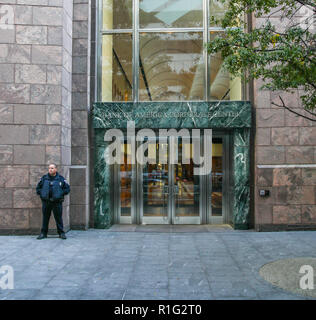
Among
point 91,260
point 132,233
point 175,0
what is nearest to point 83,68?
point 175,0

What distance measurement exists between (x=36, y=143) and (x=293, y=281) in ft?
22.6

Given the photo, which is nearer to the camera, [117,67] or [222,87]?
[222,87]

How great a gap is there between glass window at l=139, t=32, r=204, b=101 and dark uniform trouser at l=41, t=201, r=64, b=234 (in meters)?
4.18

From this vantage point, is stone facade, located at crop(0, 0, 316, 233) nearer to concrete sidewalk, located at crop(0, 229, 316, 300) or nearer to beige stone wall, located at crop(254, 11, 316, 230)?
beige stone wall, located at crop(254, 11, 316, 230)

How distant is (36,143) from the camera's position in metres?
8.30

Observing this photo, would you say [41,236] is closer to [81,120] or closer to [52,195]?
[52,195]

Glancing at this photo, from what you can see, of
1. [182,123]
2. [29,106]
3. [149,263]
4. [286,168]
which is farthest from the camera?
[182,123]

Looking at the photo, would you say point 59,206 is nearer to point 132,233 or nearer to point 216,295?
point 132,233

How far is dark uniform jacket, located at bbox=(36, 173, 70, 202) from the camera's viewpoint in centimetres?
773

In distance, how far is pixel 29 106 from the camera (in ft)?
27.2

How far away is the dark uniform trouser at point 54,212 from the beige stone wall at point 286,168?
18.0 ft

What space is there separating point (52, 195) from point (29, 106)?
2.55 metres

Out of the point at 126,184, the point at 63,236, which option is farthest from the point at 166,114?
the point at 63,236

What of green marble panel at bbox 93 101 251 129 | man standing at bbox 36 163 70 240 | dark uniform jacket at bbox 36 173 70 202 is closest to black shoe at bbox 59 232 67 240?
man standing at bbox 36 163 70 240
